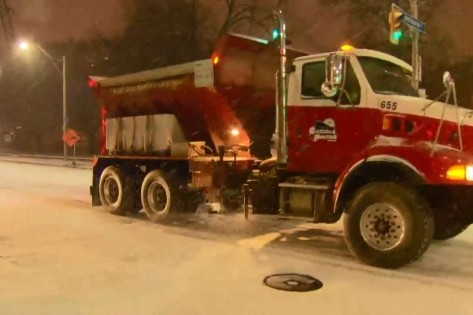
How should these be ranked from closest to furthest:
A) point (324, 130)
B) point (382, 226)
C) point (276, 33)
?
point (382, 226), point (324, 130), point (276, 33)

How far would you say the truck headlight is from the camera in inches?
265

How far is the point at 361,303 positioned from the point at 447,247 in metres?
3.32

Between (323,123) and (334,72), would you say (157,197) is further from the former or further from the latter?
(334,72)

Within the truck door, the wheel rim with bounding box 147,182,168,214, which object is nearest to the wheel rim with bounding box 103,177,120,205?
the wheel rim with bounding box 147,182,168,214

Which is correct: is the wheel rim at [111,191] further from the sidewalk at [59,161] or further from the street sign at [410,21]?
the sidewalk at [59,161]

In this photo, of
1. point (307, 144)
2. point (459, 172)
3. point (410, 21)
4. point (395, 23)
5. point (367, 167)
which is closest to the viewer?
point (459, 172)

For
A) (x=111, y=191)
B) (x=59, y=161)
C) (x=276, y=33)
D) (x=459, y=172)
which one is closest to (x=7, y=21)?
(x=59, y=161)

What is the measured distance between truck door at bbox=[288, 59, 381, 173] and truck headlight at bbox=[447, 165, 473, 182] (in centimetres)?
120

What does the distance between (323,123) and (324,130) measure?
10 centimetres

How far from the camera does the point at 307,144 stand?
8.27 metres

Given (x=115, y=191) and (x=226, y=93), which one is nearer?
(x=226, y=93)

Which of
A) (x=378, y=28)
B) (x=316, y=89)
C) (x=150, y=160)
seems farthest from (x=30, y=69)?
(x=316, y=89)

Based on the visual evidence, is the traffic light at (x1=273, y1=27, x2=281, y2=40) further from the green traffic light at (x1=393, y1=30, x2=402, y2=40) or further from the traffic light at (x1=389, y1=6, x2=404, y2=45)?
the green traffic light at (x1=393, y1=30, x2=402, y2=40)

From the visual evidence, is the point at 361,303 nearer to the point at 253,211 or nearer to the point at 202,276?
the point at 202,276
